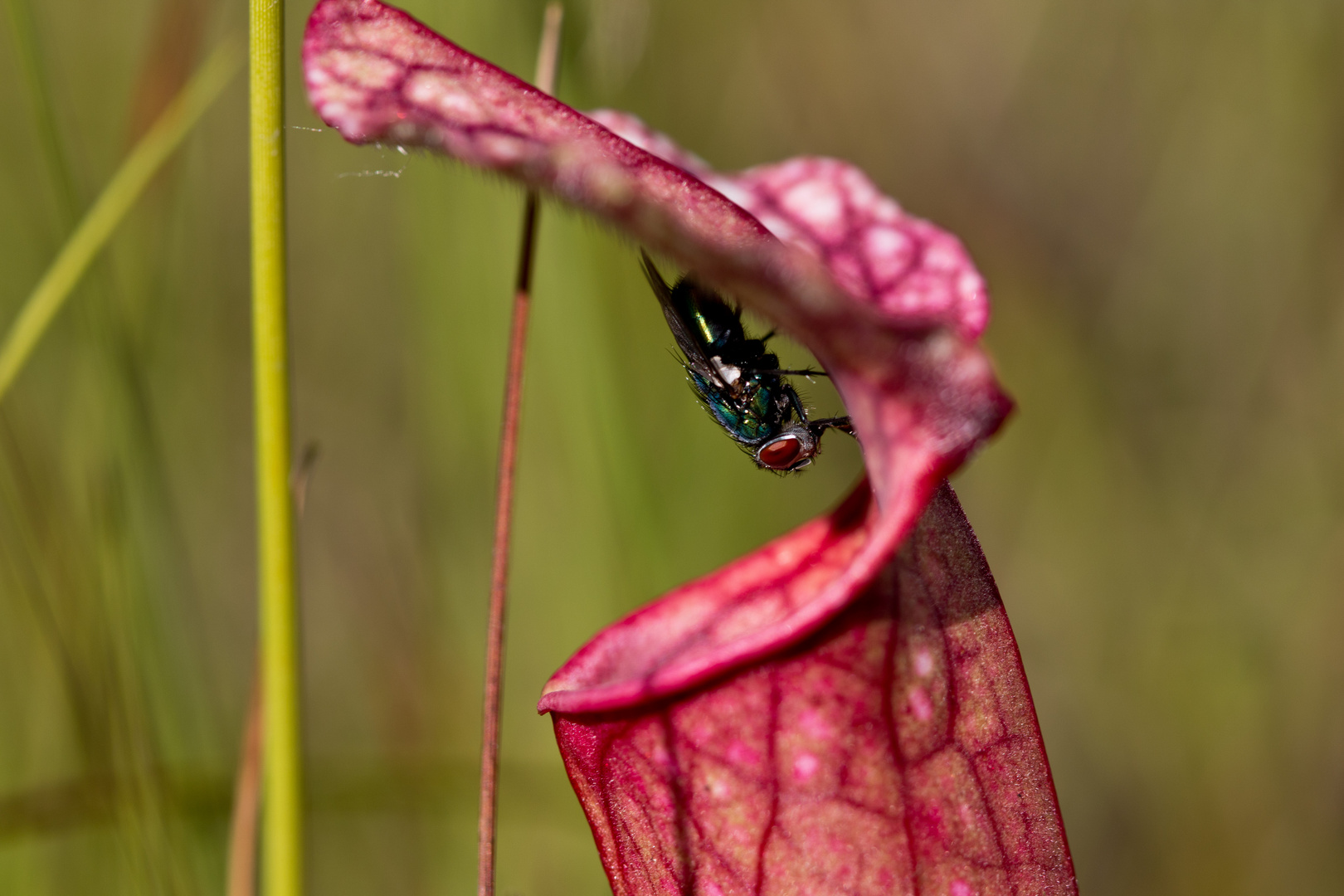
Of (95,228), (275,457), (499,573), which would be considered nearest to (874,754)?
(499,573)

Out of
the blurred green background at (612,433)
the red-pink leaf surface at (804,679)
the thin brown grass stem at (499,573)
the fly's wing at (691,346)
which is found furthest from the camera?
the blurred green background at (612,433)

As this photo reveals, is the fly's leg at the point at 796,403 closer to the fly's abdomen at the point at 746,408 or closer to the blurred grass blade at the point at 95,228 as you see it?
the fly's abdomen at the point at 746,408

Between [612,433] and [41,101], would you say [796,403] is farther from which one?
[41,101]

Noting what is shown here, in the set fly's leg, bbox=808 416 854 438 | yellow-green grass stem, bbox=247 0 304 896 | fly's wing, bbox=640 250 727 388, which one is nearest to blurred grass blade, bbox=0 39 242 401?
yellow-green grass stem, bbox=247 0 304 896

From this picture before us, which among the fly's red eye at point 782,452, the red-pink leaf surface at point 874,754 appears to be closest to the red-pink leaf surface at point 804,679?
the red-pink leaf surface at point 874,754

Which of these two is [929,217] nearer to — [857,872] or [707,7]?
[707,7]

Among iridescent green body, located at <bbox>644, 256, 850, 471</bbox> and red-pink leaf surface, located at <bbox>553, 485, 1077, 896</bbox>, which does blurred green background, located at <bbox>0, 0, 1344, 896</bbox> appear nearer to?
iridescent green body, located at <bbox>644, 256, 850, 471</bbox>
